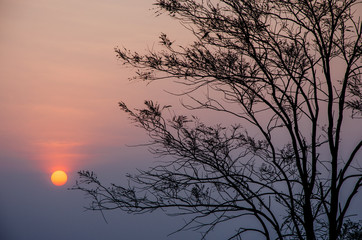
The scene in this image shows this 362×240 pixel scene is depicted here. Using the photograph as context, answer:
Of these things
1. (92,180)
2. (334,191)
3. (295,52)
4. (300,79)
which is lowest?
(334,191)

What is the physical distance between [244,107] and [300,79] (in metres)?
1.34

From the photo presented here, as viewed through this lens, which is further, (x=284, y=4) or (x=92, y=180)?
(x=92, y=180)

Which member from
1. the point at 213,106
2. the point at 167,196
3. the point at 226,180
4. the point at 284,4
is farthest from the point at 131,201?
the point at 284,4

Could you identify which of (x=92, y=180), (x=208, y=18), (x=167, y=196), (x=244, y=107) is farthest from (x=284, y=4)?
(x=92, y=180)

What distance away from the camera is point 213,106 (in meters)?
8.95

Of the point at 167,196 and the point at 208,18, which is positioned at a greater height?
the point at 208,18

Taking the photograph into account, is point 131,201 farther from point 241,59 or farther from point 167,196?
point 241,59

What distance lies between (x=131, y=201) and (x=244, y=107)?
10.1ft

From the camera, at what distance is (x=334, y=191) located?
8500mm

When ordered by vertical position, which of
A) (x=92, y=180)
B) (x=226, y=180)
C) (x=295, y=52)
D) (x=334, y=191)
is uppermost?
(x=295, y=52)

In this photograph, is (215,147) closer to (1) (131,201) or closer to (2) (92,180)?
(1) (131,201)

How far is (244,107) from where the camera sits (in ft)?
30.5

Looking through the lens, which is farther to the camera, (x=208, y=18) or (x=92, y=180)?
(x=92, y=180)

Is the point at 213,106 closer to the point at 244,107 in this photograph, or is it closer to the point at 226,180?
the point at 244,107
